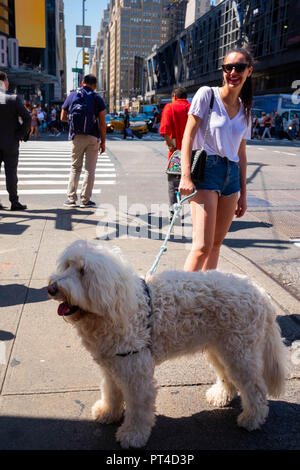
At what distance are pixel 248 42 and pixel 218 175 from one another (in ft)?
195

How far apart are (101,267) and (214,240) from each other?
179 cm

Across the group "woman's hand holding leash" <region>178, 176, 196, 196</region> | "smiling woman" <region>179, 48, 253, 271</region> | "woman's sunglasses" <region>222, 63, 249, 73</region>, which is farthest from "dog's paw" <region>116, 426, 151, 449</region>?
"woman's sunglasses" <region>222, 63, 249, 73</region>

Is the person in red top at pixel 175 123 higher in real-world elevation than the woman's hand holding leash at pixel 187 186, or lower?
higher

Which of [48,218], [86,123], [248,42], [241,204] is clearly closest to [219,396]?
[241,204]

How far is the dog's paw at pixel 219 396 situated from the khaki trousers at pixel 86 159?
5685mm

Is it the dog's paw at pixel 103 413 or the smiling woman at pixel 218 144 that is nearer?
the dog's paw at pixel 103 413

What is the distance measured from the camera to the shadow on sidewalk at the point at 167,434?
2.28 m

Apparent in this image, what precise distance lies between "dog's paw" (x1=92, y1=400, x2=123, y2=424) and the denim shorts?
70.2 inches

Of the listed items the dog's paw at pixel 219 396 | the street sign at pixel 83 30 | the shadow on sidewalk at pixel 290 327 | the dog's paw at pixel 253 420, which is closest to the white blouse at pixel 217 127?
the shadow on sidewalk at pixel 290 327

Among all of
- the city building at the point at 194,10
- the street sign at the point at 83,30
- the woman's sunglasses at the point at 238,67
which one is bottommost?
the woman's sunglasses at the point at 238,67

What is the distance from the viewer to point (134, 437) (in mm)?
2264

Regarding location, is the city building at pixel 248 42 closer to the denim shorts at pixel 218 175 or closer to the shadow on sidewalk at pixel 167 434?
the denim shorts at pixel 218 175

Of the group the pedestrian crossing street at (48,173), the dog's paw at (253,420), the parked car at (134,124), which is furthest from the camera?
the parked car at (134,124)
